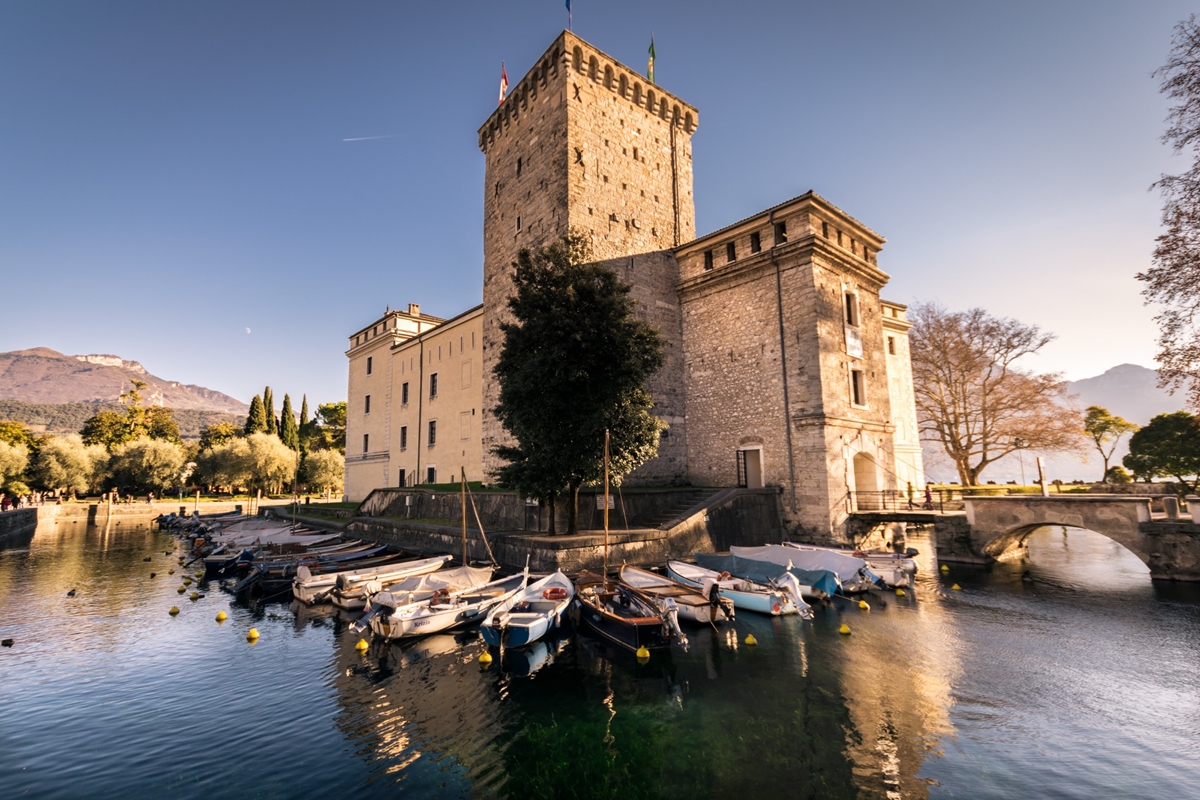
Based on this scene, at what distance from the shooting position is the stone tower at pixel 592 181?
27.8 meters

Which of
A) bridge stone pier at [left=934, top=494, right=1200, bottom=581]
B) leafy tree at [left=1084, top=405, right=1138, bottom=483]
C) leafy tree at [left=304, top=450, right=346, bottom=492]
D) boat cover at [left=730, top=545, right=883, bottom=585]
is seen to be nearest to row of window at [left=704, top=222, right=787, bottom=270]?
bridge stone pier at [left=934, top=494, right=1200, bottom=581]

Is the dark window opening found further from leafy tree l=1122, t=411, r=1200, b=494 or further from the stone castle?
leafy tree l=1122, t=411, r=1200, b=494

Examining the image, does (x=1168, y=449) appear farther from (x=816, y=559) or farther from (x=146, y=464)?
(x=146, y=464)

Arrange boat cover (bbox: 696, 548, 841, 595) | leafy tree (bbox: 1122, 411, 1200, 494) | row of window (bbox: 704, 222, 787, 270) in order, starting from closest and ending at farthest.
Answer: boat cover (bbox: 696, 548, 841, 595) < row of window (bbox: 704, 222, 787, 270) < leafy tree (bbox: 1122, 411, 1200, 494)

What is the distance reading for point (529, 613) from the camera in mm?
13453

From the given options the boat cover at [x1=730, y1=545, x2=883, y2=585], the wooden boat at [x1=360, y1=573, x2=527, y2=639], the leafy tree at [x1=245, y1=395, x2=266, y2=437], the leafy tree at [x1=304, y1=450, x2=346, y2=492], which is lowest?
the wooden boat at [x1=360, y1=573, x2=527, y2=639]

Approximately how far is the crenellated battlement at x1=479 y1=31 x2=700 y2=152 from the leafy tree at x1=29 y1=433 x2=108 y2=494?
56.4m

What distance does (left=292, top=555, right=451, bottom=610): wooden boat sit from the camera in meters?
16.7

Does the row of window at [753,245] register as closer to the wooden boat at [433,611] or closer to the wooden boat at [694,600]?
the wooden boat at [694,600]

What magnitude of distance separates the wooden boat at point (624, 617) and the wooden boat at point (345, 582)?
7.22 metres

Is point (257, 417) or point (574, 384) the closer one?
point (574, 384)

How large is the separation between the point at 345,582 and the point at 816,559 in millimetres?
15974

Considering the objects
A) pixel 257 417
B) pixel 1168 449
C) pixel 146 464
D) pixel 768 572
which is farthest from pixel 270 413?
pixel 1168 449

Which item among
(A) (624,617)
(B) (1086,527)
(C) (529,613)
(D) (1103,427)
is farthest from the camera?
(D) (1103,427)
